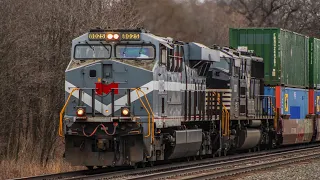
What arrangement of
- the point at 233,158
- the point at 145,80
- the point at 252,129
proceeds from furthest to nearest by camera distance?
the point at 252,129
the point at 233,158
the point at 145,80

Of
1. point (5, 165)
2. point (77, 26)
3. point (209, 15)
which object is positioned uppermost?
point (209, 15)

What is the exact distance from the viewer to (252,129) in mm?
22391

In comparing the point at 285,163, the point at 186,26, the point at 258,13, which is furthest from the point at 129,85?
the point at 258,13

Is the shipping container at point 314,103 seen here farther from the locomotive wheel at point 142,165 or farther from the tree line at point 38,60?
the locomotive wheel at point 142,165

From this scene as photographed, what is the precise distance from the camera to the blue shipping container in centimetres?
2438

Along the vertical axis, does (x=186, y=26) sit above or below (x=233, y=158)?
above

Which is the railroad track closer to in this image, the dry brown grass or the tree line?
the dry brown grass

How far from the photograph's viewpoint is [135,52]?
631 inches

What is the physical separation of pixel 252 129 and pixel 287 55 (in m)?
4.02

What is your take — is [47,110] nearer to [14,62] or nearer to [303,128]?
[14,62]

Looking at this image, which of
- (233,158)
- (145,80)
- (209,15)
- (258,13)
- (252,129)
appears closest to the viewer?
(145,80)

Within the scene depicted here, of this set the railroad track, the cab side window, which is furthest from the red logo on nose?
the railroad track

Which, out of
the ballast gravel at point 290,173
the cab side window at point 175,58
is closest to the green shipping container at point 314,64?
the ballast gravel at point 290,173

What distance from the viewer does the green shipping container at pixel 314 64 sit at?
27328 mm
